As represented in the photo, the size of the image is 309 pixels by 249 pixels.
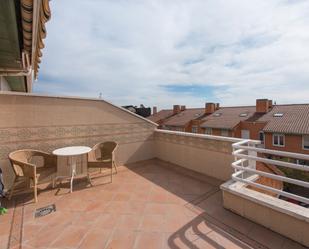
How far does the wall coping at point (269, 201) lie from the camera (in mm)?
2111

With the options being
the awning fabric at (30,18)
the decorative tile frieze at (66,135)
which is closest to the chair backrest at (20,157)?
the decorative tile frieze at (66,135)

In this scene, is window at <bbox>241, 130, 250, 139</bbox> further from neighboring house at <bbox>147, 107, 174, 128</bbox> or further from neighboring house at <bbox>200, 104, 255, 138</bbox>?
neighboring house at <bbox>147, 107, 174, 128</bbox>

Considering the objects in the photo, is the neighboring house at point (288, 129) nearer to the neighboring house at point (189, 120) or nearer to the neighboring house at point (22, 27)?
the neighboring house at point (189, 120)

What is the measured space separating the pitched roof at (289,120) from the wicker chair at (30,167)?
64.2 feet

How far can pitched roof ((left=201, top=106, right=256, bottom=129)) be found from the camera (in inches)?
854

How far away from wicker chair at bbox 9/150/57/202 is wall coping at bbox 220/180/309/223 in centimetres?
314

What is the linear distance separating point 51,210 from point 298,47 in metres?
8.69

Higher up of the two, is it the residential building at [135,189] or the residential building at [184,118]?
the residential building at [184,118]

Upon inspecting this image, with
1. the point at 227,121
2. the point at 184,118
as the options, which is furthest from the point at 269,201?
the point at 184,118

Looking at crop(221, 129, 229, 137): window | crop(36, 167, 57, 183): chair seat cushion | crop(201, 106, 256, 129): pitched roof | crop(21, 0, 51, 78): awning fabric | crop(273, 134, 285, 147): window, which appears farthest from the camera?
crop(201, 106, 256, 129): pitched roof

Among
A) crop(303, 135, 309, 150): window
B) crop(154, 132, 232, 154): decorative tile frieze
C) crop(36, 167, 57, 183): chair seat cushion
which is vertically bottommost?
crop(303, 135, 309, 150): window

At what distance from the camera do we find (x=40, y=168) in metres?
3.64

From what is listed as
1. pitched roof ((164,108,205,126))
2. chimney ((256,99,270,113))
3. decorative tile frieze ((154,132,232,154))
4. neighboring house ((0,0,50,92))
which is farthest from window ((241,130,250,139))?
neighboring house ((0,0,50,92))

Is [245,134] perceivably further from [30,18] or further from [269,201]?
[30,18]
